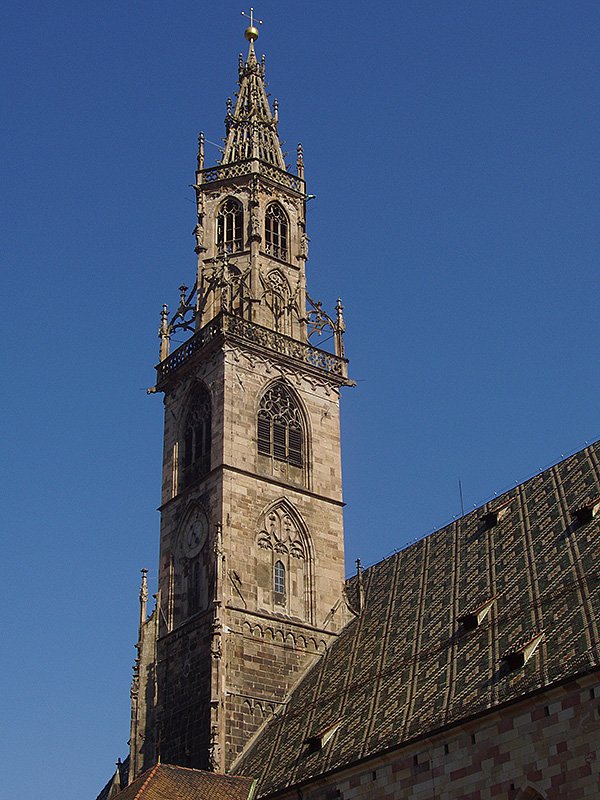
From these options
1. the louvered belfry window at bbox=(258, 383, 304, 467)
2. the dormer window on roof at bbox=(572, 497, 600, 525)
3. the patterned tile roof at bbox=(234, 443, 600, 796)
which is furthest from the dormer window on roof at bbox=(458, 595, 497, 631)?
the louvered belfry window at bbox=(258, 383, 304, 467)

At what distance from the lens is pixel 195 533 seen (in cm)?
3656

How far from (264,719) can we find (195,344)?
12922 millimetres

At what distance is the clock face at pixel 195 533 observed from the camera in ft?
118

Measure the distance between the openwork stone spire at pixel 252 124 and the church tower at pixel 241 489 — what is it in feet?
2.10

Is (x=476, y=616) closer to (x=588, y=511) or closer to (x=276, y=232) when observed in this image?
(x=588, y=511)

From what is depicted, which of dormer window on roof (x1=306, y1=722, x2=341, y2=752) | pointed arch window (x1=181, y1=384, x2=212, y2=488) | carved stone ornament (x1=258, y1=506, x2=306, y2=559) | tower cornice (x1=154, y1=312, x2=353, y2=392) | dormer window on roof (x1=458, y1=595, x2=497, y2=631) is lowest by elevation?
dormer window on roof (x1=306, y1=722, x2=341, y2=752)

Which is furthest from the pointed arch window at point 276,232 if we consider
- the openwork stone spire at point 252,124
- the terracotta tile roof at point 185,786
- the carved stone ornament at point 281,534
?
the terracotta tile roof at point 185,786

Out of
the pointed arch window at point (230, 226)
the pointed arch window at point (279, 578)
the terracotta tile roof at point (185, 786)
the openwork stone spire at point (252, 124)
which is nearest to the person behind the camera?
the terracotta tile roof at point (185, 786)

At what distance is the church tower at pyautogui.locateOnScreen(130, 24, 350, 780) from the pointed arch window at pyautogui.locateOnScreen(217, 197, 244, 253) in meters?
0.05

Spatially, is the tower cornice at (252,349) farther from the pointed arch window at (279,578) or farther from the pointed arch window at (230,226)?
the pointed arch window at (279,578)

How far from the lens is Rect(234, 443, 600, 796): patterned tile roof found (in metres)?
24.7

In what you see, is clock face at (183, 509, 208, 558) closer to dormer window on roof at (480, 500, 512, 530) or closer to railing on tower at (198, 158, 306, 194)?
dormer window on roof at (480, 500, 512, 530)

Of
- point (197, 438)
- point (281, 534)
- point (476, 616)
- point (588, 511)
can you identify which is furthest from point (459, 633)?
point (197, 438)

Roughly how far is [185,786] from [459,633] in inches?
298
